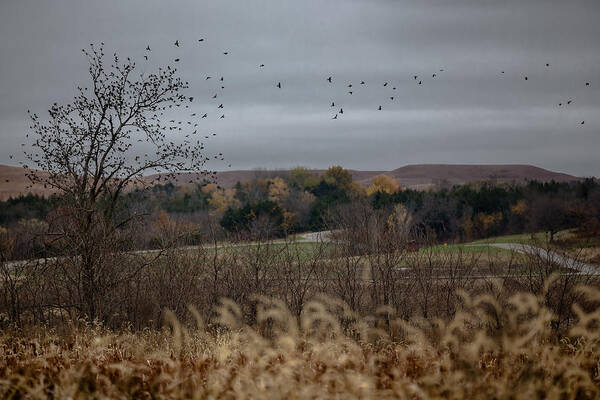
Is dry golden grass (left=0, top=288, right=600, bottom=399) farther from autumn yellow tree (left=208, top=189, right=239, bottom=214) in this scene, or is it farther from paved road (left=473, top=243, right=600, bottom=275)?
autumn yellow tree (left=208, top=189, right=239, bottom=214)

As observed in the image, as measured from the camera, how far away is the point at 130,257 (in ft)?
53.0

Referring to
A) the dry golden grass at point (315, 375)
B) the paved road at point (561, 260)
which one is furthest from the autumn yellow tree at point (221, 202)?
the dry golden grass at point (315, 375)

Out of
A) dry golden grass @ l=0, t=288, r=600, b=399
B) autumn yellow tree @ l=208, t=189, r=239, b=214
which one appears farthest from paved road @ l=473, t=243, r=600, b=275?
autumn yellow tree @ l=208, t=189, r=239, b=214

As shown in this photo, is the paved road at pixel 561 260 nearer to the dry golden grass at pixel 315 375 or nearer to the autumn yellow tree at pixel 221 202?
the dry golden grass at pixel 315 375

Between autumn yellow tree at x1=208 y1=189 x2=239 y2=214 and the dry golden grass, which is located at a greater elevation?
autumn yellow tree at x1=208 y1=189 x2=239 y2=214

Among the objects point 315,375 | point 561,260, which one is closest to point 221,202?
point 561,260

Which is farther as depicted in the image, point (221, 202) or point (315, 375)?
point (221, 202)

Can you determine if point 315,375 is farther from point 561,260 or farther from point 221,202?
point 221,202

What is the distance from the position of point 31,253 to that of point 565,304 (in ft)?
57.6

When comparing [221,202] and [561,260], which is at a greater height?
[221,202]

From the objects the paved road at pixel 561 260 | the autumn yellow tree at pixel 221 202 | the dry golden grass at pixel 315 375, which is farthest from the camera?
the autumn yellow tree at pixel 221 202

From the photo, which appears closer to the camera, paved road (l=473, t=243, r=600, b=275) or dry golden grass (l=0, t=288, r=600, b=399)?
dry golden grass (l=0, t=288, r=600, b=399)

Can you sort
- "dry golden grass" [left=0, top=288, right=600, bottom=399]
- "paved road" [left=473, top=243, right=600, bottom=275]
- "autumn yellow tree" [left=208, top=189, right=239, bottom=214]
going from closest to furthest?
"dry golden grass" [left=0, top=288, right=600, bottom=399] → "paved road" [left=473, top=243, right=600, bottom=275] → "autumn yellow tree" [left=208, top=189, right=239, bottom=214]

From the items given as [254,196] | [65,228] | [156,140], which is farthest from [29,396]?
[254,196]
